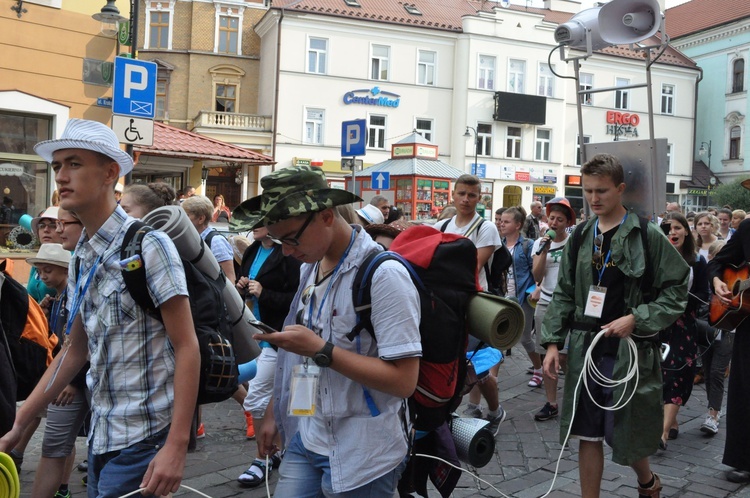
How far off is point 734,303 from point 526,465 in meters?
→ 1.87

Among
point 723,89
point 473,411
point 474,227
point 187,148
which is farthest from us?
point 723,89

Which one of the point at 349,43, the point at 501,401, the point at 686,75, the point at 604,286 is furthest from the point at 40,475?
the point at 686,75

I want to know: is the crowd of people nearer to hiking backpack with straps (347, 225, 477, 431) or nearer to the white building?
hiking backpack with straps (347, 225, 477, 431)

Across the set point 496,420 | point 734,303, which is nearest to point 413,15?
point 496,420

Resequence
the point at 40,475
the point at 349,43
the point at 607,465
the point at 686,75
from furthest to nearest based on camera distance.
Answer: the point at 686,75, the point at 349,43, the point at 607,465, the point at 40,475

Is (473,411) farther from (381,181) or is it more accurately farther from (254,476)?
(381,181)

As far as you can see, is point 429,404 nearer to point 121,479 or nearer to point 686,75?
point 121,479

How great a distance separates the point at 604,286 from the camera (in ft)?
13.4

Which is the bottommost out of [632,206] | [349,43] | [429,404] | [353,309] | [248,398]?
[248,398]

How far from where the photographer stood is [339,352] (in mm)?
2375

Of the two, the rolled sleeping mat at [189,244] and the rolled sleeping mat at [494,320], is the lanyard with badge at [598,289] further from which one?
the rolled sleeping mat at [189,244]

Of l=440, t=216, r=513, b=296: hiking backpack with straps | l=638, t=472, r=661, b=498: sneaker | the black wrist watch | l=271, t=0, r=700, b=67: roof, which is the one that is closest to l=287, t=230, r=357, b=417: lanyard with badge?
the black wrist watch

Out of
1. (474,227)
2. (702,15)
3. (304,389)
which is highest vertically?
(702,15)

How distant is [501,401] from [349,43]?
106 feet
